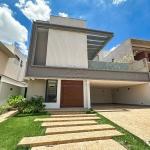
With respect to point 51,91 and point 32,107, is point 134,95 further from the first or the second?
point 32,107

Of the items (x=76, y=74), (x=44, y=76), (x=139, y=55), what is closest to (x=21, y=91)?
(x=44, y=76)

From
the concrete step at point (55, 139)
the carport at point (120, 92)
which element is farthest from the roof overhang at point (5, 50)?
the concrete step at point (55, 139)

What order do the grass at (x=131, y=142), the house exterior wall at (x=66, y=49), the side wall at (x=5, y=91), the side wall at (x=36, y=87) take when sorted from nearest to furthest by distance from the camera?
the grass at (x=131, y=142), the side wall at (x=36, y=87), the side wall at (x=5, y=91), the house exterior wall at (x=66, y=49)

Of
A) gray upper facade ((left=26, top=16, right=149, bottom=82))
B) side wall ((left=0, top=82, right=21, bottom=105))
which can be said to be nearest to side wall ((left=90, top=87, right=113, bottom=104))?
gray upper facade ((left=26, top=16, right=149, bottom=82))

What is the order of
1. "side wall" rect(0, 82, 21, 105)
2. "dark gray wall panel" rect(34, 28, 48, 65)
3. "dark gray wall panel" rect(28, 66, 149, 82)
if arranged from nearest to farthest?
1. "dark gray wall panel" rect(28, 66, 149, 82)
2. "side wall" rect(0, 82, 21, 105)
3. "dark gray wall panel" rect(34, 28, 48, 65)

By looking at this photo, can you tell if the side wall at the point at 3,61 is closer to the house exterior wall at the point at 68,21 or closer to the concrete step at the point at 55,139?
the house exterior wall at the point at 68,21

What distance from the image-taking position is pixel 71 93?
8414 mm

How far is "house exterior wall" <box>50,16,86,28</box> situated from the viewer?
33.1ft

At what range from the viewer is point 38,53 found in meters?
9.10

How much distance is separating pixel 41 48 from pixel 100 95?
1180 cm

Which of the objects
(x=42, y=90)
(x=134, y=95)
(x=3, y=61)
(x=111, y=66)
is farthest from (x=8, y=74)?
(x=134, y=95)

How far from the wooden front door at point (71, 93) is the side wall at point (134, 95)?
7.28 metres

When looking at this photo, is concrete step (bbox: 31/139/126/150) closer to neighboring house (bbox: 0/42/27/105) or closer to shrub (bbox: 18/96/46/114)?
shrub (bbox: 18/96/46/114)

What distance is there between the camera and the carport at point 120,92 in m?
10.2
